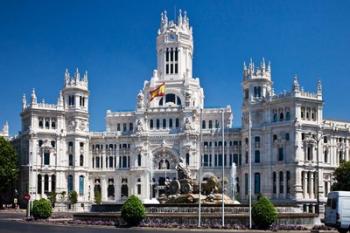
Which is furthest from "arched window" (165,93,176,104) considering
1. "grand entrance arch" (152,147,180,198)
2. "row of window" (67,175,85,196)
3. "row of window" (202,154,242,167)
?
"row of window" (67,175,85,196)

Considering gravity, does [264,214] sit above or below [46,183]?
above

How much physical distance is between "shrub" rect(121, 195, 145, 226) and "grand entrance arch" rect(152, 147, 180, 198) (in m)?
76.4

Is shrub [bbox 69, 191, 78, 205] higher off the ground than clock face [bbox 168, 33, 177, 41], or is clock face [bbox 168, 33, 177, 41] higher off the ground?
clock face [bbox 168, 33, 177, 41]

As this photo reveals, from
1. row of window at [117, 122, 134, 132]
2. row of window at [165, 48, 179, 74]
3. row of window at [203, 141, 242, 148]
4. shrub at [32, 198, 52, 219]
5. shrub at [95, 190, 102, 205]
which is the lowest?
shrub at [95, 190, 102, 205]

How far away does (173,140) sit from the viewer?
135 meters

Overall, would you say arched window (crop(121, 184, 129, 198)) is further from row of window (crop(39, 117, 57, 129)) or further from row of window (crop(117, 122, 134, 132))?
row of window (crop(39, 117, 57, 129))

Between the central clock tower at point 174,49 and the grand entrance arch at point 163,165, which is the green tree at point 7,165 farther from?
the central clock tower at point 174,49

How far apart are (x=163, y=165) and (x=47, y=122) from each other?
975 inches

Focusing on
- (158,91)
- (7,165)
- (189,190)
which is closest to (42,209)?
(189,190)

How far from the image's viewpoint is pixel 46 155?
132250 mm

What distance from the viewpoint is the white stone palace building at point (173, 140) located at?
119000mm

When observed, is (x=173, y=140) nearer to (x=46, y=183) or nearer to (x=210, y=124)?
(x=210, y=124)

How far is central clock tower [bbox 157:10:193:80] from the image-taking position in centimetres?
14550

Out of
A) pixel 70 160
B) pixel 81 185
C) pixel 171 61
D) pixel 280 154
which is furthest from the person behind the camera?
pixel 171 61
